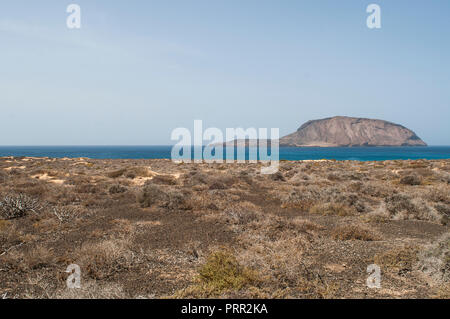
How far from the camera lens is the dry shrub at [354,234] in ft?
29.5

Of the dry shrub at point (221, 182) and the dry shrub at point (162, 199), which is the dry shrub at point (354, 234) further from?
the dry shrub at point (221, 182)

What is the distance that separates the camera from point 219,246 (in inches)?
326

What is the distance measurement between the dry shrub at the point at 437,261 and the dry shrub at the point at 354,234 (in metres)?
1.86

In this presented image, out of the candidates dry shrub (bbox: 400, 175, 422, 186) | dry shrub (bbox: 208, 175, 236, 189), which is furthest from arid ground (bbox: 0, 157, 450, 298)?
dry shrub (bbox: 400, 175, 422, 186)

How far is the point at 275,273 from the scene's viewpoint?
6098 mm

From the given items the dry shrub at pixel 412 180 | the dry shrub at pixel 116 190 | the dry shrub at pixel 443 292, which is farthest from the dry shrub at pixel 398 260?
the dry shrub at pixel 412 180

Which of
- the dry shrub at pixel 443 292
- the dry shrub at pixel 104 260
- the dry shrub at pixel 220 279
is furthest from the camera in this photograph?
the dry shrub at pixel 104 260

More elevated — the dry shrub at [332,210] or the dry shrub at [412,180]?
the dry shrub at [412,180]

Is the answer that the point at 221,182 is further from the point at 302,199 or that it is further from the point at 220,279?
the point at 220,279

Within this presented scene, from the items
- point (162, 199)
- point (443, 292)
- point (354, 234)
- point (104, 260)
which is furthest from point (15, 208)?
point (443, 292)

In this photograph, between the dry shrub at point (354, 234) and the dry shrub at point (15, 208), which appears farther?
the dry shrub at point (15, 208)

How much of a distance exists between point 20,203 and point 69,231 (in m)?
3.74
